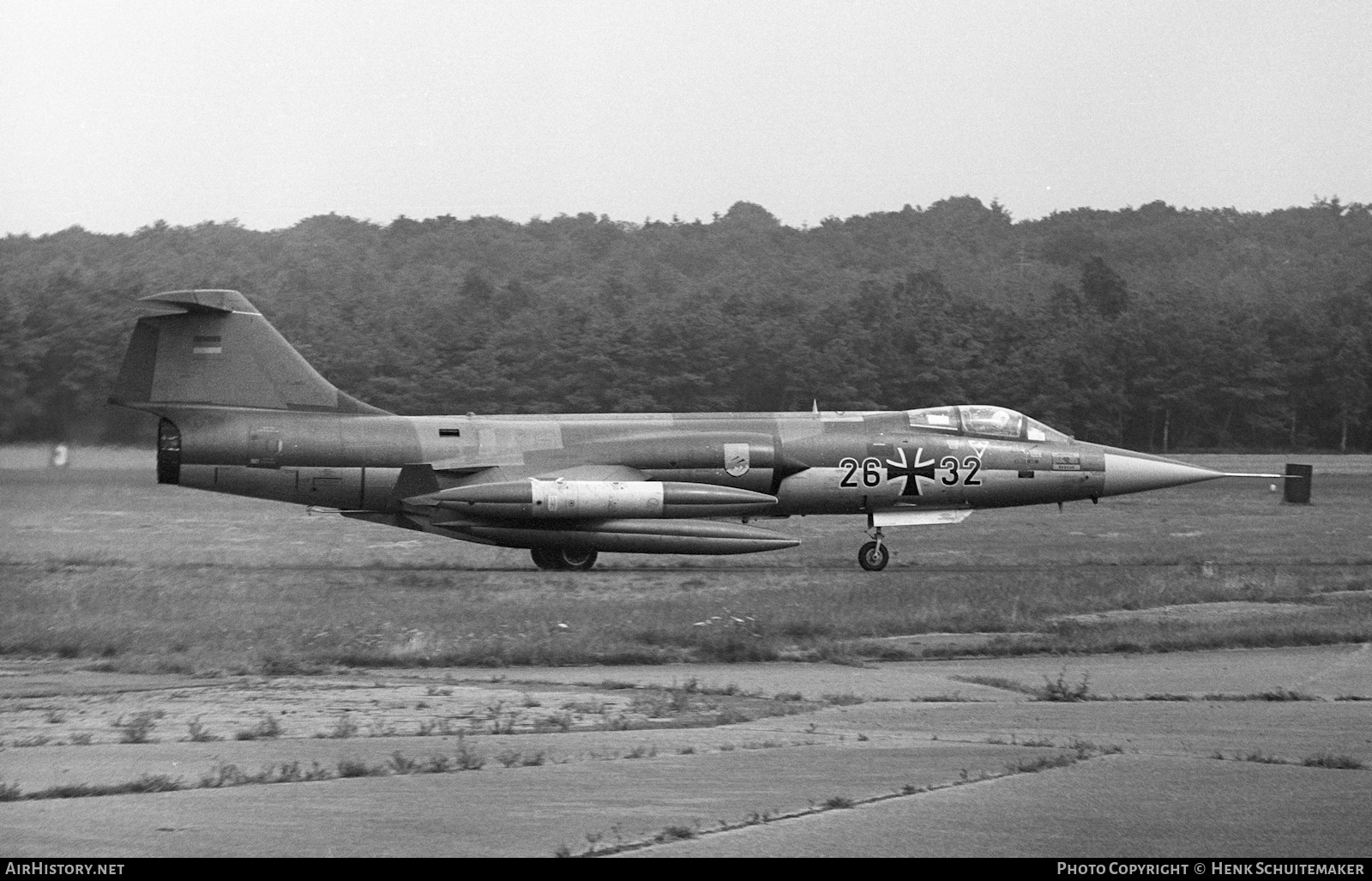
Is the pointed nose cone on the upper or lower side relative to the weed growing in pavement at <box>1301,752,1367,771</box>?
upper

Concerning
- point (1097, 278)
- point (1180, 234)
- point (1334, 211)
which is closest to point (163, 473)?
point (1097, 278)

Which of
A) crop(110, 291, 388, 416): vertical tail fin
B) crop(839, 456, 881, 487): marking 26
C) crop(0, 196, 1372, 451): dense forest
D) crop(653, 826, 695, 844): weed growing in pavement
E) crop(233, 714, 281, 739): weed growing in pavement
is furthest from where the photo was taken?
crop(0, 196, 1372, 451): dense forest

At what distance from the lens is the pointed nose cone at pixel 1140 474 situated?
22734 millimetres

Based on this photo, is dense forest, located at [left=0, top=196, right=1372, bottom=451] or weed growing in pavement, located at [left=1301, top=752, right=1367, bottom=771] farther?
dense forest, located at [left=0, top=196, right=1372, bottom=451]

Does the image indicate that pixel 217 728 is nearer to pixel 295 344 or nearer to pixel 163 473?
pixel 163 473

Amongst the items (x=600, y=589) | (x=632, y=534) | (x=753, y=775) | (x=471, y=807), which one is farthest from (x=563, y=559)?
(x=471, y=807)

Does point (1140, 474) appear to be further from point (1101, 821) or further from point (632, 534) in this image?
point (1101, 821)

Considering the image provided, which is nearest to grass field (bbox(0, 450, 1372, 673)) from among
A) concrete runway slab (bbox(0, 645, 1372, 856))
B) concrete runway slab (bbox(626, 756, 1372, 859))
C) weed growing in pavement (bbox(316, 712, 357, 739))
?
concrete runway slab (bbox(0, 645, 1372, 856))

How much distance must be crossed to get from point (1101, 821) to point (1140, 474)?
55.1ft

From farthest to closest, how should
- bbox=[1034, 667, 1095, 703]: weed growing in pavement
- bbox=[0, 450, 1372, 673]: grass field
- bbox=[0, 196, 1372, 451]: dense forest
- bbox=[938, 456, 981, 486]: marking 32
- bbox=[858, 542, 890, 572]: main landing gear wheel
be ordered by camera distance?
bbox=[0, 196, 1372, 451]: dense forest → bbox=[938, 456, 981, 486]: marking 32 → bbox=[858, 542, 890, 572]: main landing gear wheel → bbox=[0, 450, 1372, 673]: grass field → bbox=[1034, 667, 1095, 703]: weed growing in pavement

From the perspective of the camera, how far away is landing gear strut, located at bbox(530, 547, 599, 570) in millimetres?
21453

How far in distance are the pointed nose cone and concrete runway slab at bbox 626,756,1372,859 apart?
15114 millimetres

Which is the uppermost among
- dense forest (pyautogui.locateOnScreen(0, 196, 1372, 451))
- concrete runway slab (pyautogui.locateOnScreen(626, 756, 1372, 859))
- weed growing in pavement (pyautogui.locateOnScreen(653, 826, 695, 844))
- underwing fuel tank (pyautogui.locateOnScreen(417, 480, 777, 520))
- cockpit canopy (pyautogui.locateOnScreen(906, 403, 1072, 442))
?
dense forest (pyautogui.locateOnScreen(0, 196, 1372, 451))

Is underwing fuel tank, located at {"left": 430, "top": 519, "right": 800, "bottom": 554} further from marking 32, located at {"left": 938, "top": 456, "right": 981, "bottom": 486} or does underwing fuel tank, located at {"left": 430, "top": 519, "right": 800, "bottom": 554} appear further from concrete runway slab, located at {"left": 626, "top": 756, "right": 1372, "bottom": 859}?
concrete runway slab, located at {"left": 626, "top": 756, "right": 1372, "bottom": 859}
